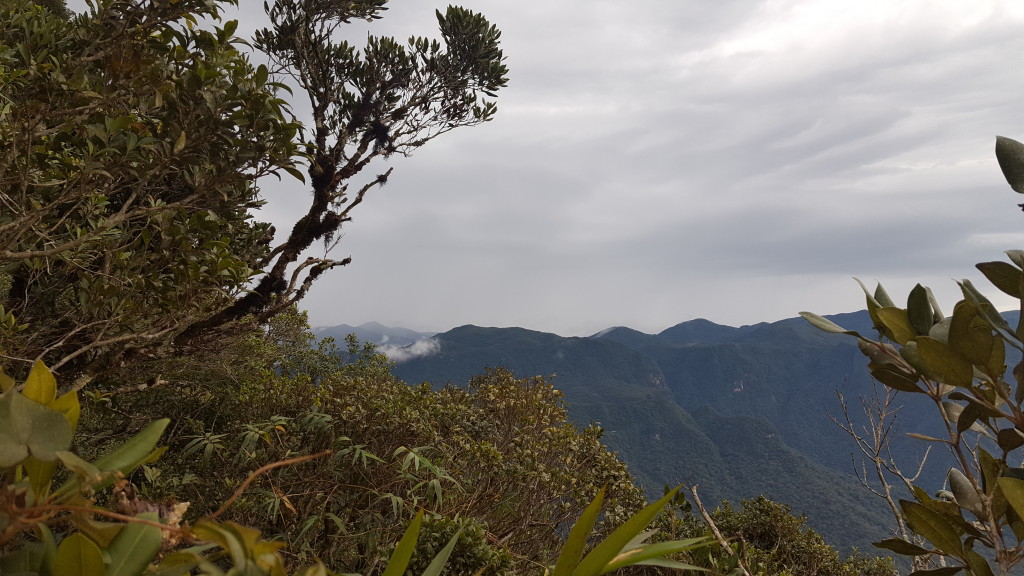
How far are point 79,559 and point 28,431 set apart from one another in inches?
4.9

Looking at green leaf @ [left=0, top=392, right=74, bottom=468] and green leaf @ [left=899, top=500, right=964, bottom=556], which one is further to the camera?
green leaf @ [left=899, top=500, right=964, bottom=556]

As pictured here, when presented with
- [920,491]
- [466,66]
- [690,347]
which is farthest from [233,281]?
[690,347]

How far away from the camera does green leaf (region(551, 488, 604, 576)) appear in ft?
2.23

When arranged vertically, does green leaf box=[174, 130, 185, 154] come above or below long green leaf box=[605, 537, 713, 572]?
above

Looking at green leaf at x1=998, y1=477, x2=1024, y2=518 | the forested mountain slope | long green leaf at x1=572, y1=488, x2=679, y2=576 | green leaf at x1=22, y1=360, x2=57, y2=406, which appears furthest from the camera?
the forested mountain slope

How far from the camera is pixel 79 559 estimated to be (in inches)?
18.6

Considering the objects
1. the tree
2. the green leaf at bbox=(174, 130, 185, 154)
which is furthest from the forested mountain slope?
the green leaf at bbox=(174, 130, 185, 154)

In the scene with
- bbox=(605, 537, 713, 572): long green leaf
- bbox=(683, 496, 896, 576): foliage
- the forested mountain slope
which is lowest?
the forested mountain slope

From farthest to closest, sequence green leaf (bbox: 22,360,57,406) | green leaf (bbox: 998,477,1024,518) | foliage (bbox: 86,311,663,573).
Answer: foliage (bbox: 86,311,663,573) < green leaf (bbox: 998,477,1024,518) < green leaf (bbox: 22,360,57,406)

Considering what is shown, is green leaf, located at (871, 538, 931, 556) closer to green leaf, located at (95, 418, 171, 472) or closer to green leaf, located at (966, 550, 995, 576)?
green leaf, located at (966, 550, 995, 576)

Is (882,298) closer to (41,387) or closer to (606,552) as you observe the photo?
(606,552)

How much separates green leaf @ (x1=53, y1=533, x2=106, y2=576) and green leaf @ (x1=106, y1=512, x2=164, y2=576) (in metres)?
0.02

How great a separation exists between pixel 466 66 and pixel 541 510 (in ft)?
24.2

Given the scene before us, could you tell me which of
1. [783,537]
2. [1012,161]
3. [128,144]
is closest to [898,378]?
[1012,161]
